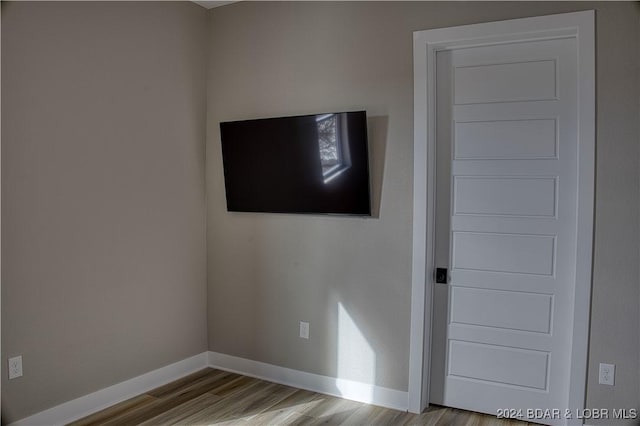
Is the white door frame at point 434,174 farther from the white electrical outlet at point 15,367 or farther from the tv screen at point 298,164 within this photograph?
the white electrical outlet at point 15,367

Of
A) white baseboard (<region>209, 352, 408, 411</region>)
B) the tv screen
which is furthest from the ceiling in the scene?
white baseboard (<region>209, 352, 408, 411</region>)

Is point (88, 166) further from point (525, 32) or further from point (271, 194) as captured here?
point (525, 32)

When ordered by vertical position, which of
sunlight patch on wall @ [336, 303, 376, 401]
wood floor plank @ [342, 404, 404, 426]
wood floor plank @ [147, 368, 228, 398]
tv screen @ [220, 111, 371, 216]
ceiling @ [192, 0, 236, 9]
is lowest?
wood floor plank @ [147, 368, 228, 398]

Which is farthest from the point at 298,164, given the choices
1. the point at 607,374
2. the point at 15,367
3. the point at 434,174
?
the point at 607,374

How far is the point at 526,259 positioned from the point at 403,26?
1.56 m

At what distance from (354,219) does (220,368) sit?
62.6 inches

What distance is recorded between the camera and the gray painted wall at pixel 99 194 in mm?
2727

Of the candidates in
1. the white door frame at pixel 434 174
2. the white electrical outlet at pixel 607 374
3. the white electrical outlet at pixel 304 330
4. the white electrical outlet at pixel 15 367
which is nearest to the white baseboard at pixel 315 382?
the white door frame at pixel 434 174

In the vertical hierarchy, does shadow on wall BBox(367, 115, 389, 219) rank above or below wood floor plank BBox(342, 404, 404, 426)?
above

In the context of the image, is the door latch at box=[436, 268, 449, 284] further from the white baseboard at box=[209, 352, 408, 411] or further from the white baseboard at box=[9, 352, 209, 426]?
the white baseboard at box=[9, 352, 209, 426]

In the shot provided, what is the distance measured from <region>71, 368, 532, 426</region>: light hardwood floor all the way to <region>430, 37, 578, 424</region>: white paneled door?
8.1 inches

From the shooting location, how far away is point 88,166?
10.0 ft

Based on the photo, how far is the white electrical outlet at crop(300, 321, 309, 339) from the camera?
3.54 metres

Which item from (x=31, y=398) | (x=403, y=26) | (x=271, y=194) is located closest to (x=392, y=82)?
(x=403, y=26)
